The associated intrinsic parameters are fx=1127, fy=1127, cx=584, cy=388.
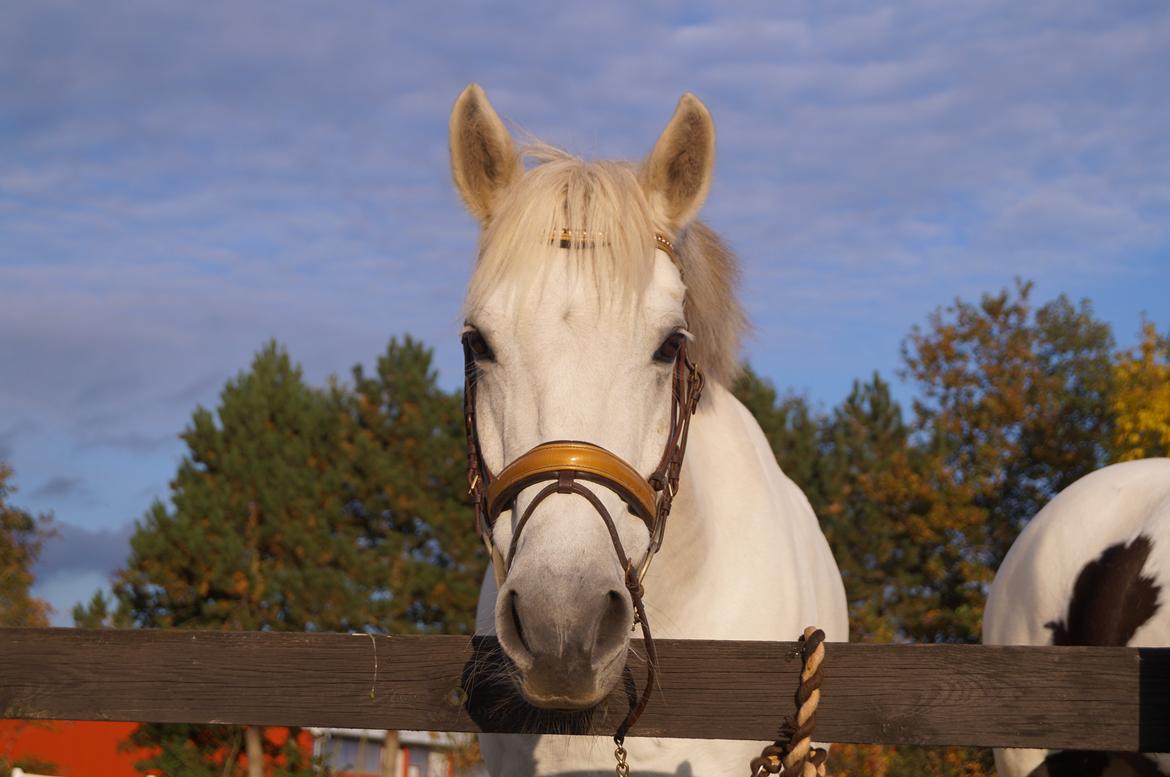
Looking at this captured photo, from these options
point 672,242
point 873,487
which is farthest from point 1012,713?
point 873,487

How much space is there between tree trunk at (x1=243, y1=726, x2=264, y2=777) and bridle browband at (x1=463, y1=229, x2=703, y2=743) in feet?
62.7

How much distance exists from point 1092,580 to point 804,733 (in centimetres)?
365

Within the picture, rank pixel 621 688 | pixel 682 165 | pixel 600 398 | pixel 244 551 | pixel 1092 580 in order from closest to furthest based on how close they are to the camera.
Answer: pixel 621 688, pixel 600 398, pixel 682 165, pixel 1092 580, pixel 244 551

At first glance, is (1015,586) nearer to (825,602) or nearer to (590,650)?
(825,602)

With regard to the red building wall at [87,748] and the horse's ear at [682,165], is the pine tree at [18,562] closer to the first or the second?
the red building wall at [87,748]

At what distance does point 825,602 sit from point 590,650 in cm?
259

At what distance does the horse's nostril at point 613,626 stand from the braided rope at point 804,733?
362mm

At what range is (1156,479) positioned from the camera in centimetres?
549

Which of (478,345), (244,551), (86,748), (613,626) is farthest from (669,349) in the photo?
(86,748)

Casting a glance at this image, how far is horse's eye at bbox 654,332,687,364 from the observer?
9.43 feet

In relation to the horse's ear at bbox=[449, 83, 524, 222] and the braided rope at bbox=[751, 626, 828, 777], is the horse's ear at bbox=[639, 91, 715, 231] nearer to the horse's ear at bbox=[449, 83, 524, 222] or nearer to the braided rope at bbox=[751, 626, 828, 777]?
the horse's ear at bbox=[449, 83, 524, 222]

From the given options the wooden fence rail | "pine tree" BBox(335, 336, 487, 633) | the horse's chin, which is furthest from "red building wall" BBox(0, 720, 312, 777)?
the horse's chin

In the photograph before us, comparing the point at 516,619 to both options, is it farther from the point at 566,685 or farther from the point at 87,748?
the point at 87,748

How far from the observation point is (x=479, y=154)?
3.23m
